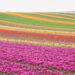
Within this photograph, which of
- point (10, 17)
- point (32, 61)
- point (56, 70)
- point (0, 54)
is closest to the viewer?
point (56, 70)

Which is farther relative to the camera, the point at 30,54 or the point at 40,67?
the point at 30,54

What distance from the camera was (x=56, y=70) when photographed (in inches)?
618

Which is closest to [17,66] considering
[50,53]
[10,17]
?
[50,53]

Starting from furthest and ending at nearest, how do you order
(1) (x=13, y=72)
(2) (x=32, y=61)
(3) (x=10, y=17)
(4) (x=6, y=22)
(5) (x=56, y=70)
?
(3) (x=10, y=17), (4) (x=6, y=22), (2) (x=32, y=61), (5) (x=56, y=70), (1) (x=13, y=72)

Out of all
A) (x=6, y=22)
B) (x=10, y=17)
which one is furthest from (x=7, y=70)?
(x=10, y=17)

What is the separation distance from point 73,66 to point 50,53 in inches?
148

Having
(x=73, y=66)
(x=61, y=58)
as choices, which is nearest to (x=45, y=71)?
(x=73, y=66)

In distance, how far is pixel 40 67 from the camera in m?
16.0

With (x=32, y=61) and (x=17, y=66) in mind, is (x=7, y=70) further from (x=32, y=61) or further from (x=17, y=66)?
(x=32, y=61)

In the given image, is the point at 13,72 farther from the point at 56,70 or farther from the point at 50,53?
the point at 50,53

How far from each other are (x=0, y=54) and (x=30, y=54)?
172 centimetres

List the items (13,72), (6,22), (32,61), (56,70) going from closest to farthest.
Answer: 1. (13,72)
2. (56,70)
3. (32,61)
4. (6,22)

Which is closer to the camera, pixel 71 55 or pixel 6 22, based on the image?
pixel 71 55

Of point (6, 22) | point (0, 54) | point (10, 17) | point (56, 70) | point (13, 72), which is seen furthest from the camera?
point (10, 17)
